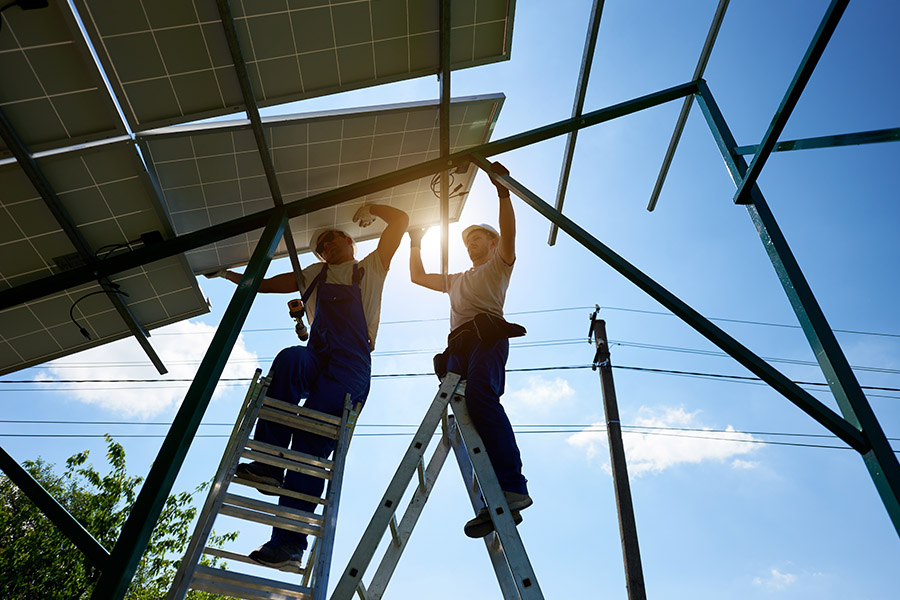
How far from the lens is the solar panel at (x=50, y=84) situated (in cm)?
346

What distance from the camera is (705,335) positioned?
3604 millimetres

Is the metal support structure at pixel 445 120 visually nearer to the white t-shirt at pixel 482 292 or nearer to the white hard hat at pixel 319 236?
the white t-shirt at pixel 482 292

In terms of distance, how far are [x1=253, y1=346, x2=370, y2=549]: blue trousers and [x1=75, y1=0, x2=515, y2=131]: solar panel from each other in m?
2.04

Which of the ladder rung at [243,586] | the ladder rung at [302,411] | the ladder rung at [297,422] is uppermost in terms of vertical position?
the ladder rung at [302,411]

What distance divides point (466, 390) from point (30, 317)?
167 inches

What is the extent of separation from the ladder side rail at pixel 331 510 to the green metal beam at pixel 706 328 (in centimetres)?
220

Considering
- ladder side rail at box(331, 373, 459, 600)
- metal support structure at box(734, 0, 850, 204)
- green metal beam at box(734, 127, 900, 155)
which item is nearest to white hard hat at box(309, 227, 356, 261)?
ladder side rail at box(331, 373, 459, 600)

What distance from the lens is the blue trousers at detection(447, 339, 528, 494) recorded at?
11.9 ft

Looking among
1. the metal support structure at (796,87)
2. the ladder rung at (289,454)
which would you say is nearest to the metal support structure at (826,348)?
the metal support structure at (796,87)

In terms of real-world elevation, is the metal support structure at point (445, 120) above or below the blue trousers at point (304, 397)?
above

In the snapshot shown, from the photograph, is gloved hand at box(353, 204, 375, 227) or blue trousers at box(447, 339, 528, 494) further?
gloved hand at box(353, 204, 375, 227)

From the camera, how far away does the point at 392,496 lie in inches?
136

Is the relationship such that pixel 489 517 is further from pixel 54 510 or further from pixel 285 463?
pixel 54 510

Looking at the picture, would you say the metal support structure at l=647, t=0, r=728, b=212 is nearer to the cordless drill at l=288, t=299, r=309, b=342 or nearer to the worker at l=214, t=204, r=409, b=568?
the worker at l=214, t=204, r=409, b=568
